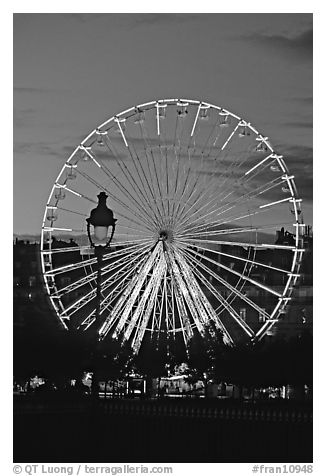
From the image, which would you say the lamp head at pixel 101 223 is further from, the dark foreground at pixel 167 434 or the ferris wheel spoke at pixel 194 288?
the ferris wheel spoke at pixel 194 288

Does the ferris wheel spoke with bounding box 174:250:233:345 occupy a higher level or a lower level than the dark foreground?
higher

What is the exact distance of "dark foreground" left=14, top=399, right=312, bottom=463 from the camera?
60.3 ft

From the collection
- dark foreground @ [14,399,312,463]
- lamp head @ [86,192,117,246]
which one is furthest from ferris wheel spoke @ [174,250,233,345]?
lamp head @ [86,192,117,246]

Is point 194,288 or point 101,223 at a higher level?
point 101,223

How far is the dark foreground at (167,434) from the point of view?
18391 mm

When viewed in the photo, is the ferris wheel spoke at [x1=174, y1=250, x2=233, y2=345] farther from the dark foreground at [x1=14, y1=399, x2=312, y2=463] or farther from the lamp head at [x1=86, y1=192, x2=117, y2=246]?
the lamp head at [x1=86, y1=192, x2=117, y2=246]

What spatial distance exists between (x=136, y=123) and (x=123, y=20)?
3.32m

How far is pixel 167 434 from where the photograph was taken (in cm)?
2070

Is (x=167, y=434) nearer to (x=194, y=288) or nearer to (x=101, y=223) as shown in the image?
(x=194, y=288)

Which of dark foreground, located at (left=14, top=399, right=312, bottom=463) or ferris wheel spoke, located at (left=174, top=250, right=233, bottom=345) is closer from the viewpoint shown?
dark foreground, located at (left=14, top=399, right=312, bottom=463)

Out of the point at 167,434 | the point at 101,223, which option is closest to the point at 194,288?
the point at 167,434

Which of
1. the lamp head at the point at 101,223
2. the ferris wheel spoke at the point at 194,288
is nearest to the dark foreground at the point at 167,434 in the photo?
the ferris wheel spoke at the point at 194,288
